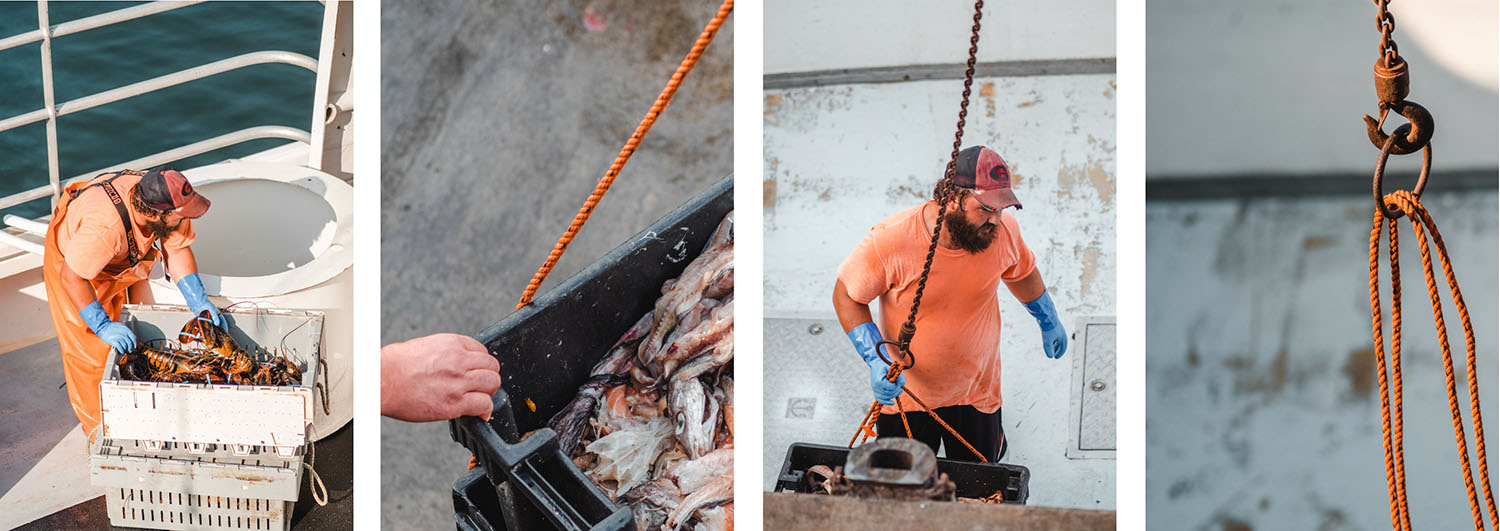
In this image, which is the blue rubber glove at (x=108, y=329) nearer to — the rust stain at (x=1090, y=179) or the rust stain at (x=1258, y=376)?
the rust stain at (x=1090, y=179)

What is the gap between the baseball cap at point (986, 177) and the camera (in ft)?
8.48

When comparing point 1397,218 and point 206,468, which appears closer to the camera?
point 1397,218

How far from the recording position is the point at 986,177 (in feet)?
8.49

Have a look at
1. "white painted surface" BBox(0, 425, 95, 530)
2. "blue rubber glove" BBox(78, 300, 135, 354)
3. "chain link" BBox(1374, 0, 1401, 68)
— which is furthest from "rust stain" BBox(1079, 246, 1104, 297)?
"white painted surface" BBox(0, 425, 95, 530)

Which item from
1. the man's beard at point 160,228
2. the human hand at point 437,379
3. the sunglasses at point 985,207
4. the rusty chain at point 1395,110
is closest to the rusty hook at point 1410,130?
the rusty chain at point 1395,110

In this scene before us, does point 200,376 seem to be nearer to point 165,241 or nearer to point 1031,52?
point 165,241

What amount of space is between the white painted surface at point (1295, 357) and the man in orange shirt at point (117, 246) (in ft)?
7.71

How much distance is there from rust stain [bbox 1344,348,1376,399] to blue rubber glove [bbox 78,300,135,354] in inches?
117

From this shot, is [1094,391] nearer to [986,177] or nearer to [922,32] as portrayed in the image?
[986,177]

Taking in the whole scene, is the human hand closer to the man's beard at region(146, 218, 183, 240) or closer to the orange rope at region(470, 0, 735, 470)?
the orange rope at region(470, 0, 735, 470)

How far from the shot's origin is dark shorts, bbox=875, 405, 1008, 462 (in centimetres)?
267

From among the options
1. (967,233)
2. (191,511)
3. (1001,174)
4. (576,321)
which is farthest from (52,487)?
(1001,174)

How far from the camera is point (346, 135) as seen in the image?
3000 mm

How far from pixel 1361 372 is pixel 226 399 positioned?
279 cm
